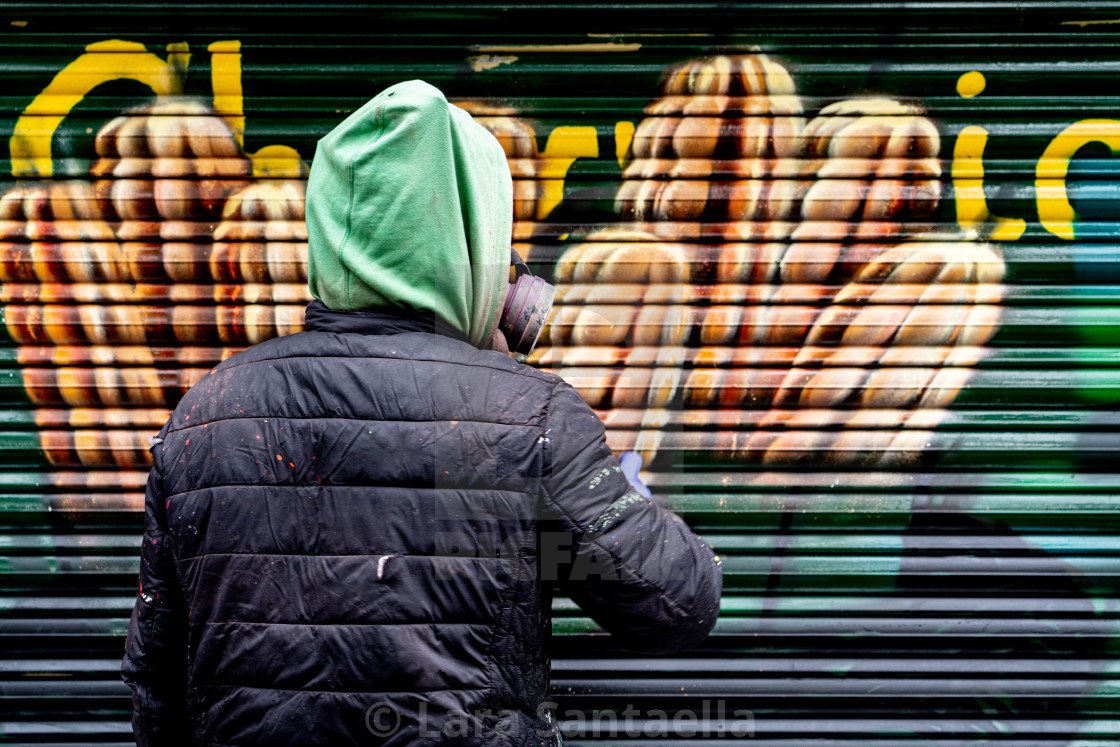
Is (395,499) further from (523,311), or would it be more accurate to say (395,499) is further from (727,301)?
(727,301)

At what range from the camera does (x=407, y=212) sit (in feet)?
4.04

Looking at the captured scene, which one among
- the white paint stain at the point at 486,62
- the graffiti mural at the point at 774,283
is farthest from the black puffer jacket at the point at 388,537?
the white paint stain at the point at 486,62

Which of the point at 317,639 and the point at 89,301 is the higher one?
the point at 89,301

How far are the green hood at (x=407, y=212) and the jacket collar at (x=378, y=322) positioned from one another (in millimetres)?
17

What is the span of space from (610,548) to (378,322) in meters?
0.62

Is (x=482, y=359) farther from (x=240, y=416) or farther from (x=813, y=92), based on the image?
(x=813, y=92)

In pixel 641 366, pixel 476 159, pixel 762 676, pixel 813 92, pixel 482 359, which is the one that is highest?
pixel 813 92

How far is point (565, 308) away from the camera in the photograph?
2.51 m

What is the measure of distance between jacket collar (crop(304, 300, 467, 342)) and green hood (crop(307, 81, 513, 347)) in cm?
2

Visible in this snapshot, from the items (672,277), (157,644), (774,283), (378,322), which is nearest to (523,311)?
(378,322)

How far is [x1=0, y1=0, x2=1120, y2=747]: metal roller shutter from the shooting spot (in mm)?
2428

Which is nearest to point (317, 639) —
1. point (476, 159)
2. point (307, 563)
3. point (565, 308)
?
point (307, 563)

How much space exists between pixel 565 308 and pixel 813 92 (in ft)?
3.92

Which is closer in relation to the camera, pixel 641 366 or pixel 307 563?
pixel 307 563
